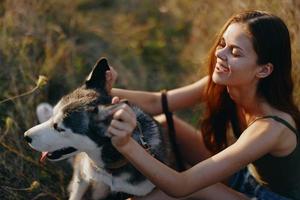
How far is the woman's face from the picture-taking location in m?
2.58

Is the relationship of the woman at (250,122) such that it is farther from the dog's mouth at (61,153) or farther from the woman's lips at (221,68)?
the dog's mouth at (61,153)

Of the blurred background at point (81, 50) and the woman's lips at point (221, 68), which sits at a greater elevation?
the woman's lips at point (221, 68)

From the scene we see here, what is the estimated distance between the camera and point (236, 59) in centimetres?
260

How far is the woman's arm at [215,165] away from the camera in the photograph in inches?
93.7

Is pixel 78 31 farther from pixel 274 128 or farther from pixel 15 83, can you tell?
pixel 274 128

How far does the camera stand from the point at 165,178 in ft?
7.87

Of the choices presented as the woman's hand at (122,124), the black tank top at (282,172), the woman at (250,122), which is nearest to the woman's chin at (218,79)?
the woman at (250,122)

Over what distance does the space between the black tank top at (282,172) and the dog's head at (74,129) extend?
737 millimetres

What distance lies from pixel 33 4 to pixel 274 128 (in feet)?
7.99

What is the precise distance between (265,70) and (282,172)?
0.50 m

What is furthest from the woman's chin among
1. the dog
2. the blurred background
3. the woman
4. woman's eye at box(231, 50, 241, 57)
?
the blurred background

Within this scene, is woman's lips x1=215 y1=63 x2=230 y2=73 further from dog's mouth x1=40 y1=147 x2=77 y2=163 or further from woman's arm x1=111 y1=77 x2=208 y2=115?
dog's mouth x1=40 y1=147 x2=77 y2=163

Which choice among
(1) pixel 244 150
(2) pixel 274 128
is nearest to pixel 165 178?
(1) pixel 244 150

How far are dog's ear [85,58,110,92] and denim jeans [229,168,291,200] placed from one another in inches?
36.1
